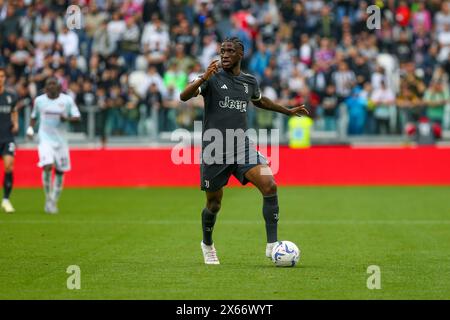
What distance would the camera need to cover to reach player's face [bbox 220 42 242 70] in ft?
38.1

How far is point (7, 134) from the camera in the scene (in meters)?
20.0

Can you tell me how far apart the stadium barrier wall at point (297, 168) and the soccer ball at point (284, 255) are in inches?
604

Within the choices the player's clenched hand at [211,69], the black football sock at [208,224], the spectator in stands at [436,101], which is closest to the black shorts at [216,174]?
the black football sock at [208,224]

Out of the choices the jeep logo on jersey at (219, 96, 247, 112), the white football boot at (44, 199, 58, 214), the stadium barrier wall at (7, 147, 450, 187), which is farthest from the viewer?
the stadium barrier wall at (7, 147, 450, 187)

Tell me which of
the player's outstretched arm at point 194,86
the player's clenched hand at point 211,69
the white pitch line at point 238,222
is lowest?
the white pitch line at point 238,222

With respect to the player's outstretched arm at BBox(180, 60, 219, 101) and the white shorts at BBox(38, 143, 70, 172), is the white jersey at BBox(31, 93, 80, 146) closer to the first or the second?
the white shorts at BBox(38, 143, 70, 172)

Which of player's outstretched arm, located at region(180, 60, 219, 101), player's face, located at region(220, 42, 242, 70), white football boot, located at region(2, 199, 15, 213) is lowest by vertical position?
white football boot, located at region(2, 199, 15, 213)

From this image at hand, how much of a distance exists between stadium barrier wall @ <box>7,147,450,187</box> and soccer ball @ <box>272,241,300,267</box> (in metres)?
15.3

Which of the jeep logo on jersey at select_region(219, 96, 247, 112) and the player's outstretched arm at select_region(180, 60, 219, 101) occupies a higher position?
the player's outstretched arm at select_region(180, 60, 219, 101)

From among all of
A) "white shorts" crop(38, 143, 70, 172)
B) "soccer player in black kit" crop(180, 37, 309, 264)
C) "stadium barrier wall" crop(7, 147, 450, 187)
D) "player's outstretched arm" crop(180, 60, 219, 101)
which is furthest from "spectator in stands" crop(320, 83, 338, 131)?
"player's outstretched arm" crop(180, 60, 219, 101)

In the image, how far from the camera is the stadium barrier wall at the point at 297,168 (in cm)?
2703

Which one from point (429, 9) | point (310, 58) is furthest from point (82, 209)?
point (429, 9)

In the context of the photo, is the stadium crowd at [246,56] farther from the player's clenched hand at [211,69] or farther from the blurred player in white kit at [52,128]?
the player's clenched hand at [211,69]
